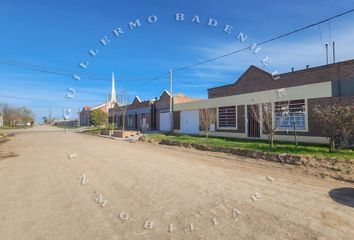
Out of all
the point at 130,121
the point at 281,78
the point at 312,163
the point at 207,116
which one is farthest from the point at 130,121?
the point at 312,163

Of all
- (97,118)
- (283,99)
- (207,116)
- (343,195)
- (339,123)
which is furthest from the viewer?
(97,118)

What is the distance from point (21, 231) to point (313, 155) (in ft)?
33.2

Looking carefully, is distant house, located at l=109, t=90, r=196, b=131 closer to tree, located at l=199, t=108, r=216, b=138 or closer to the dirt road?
tree, located at l=199, t=108, r=216, b=138

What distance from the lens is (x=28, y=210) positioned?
17.0 feet

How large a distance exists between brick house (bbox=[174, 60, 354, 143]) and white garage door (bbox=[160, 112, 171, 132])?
8.87m

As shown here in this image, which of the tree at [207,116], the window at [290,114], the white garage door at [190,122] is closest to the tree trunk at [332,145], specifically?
the window at [290,114]

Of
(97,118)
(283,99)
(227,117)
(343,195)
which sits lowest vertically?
(343,195)

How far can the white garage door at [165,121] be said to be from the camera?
109 feet

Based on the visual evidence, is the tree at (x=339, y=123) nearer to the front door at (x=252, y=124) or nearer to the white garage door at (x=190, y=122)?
the front door at (x=252, y=124)

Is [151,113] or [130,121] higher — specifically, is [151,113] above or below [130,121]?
above

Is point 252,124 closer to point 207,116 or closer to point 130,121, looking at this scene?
point 207,116

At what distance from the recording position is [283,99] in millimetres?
17422

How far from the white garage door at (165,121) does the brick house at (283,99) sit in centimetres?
887

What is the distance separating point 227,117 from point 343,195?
16.5m
